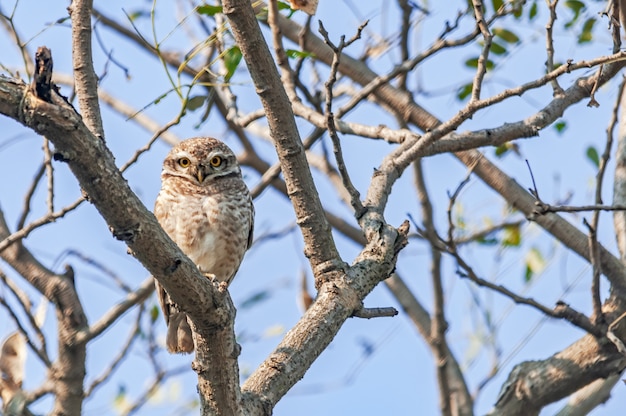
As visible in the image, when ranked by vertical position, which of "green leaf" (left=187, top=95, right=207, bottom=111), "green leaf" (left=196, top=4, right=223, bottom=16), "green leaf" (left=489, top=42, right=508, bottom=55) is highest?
"green leaf" (left=489, top=42, right=508, bottom=55)

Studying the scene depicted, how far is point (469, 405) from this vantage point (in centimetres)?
552

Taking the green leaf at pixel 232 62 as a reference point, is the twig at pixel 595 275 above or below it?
below

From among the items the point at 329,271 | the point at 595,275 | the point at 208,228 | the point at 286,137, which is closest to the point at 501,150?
the point at 595,275

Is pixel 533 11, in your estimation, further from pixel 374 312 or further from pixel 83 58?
pixel 83 58

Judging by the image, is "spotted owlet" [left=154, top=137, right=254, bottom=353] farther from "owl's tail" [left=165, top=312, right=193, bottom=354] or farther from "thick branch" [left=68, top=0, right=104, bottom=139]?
"thick branch" [left=68, top=0, right=104, bottom=139]

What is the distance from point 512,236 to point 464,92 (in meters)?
1.31

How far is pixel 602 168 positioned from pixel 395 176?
1.00 metres

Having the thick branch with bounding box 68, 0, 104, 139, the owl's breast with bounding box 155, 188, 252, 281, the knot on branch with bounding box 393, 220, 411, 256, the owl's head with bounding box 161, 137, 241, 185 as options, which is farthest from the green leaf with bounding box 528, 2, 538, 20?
the thick branch with bounding box 68, 0, 104, 139

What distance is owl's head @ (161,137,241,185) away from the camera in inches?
197

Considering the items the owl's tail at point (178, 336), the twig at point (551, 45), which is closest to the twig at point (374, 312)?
the twig at point (551, 45)

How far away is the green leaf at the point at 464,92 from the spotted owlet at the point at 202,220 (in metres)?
1.33

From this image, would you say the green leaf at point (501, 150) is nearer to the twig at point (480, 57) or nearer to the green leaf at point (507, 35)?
the green leaf at point (507, 35)

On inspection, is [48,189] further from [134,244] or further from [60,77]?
[60,77]

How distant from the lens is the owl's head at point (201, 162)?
5016mm
